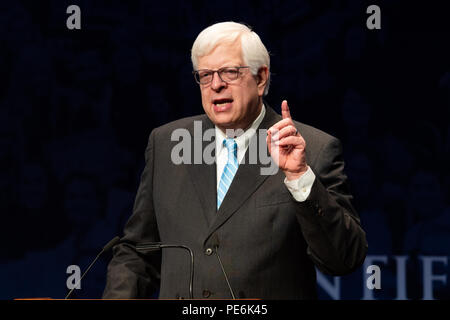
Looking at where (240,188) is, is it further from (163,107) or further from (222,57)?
(163,107)

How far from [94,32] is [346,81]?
139cm

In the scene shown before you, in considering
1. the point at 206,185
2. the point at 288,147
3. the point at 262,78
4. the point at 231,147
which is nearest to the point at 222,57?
the point at 262,78

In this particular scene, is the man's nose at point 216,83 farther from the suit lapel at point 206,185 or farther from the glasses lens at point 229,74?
the suit lapel at point 206,185

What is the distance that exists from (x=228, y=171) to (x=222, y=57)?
0.35 meters

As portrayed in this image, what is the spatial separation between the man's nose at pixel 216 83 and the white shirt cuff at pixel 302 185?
0.45 metres

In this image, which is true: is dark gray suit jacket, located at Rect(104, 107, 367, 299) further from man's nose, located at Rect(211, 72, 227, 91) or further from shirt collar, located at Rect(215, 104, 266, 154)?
man's nose, located at Rect(211, 72, 227, 91)

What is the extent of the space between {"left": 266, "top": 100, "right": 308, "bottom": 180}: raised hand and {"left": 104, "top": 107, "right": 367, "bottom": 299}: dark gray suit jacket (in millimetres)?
155

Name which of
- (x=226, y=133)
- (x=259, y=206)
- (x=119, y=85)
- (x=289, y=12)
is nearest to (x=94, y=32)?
(x=119, y=85)

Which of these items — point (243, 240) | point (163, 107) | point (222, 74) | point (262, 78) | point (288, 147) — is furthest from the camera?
point (163, 107)

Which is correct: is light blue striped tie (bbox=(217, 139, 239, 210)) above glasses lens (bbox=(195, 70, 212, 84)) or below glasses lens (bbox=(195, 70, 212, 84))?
below

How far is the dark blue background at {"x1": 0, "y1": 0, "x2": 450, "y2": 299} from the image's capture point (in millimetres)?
3916

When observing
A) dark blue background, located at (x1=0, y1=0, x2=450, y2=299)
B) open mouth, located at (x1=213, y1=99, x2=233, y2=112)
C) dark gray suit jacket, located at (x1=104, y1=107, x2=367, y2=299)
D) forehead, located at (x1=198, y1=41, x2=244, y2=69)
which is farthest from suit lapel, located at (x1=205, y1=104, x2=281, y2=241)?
dark blue background, located at (x1=0, y1=0, x2=450, y2=299)

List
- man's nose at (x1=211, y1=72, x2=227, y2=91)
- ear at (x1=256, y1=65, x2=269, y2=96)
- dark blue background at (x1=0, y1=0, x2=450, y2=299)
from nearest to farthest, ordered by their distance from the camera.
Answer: man's nose at (x1=211, y1=72, x2=227, y2=91)
ear at (x1=256, y1=65, x2=269, y2=96)
dark blue background at (x1=0, y1=0, x2=450, y2=299)

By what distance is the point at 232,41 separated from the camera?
93.0 inches
